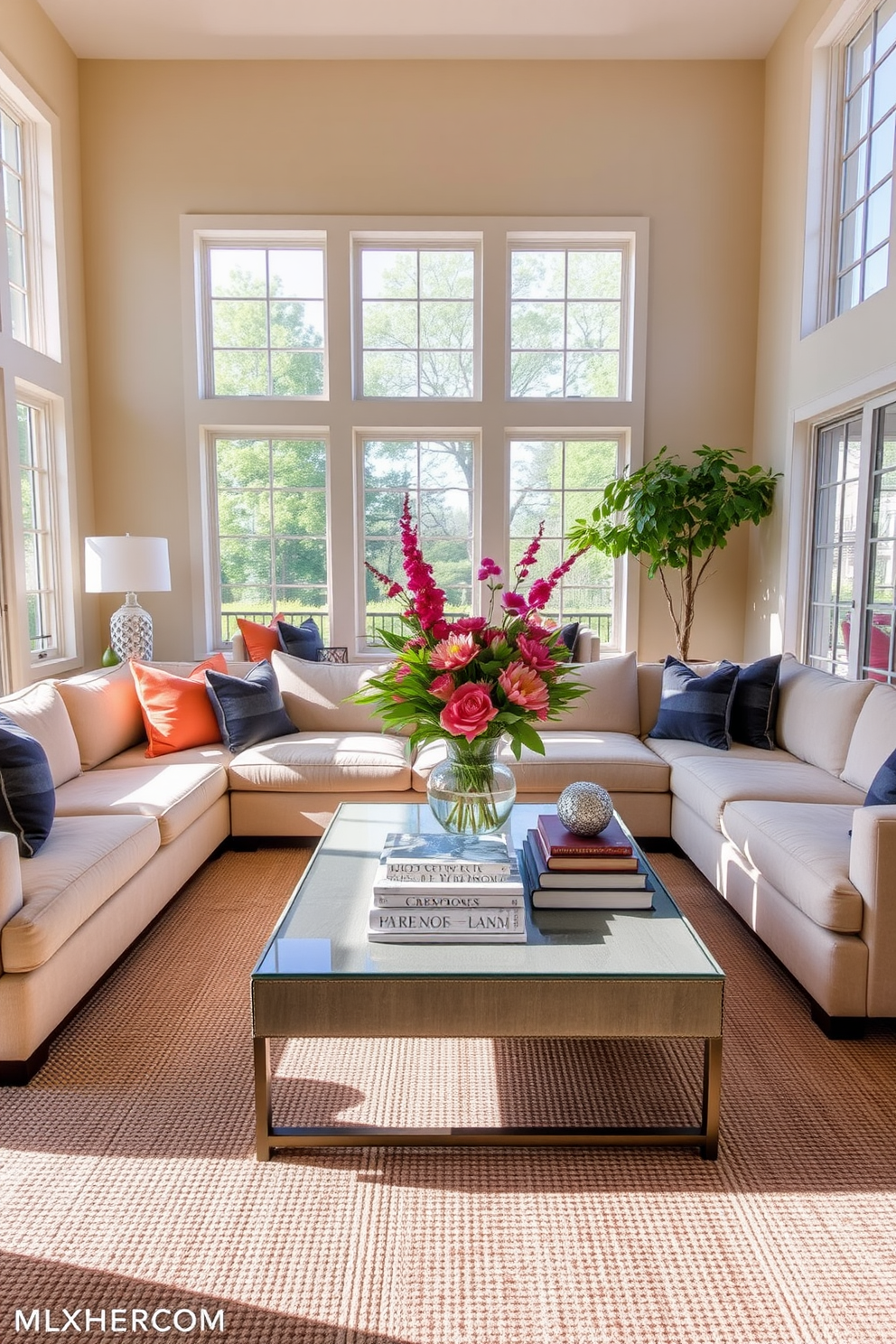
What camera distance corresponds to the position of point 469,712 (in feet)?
5.86

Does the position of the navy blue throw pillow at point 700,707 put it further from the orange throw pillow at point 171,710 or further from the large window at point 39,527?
the large window at point 39,527

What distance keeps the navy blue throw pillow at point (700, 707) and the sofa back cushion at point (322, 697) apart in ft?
4.40

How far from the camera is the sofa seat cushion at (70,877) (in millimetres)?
1880

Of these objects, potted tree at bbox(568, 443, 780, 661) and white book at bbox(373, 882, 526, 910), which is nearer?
white book at bbox(373, 882, 526, 910)

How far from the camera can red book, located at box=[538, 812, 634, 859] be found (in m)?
1.91

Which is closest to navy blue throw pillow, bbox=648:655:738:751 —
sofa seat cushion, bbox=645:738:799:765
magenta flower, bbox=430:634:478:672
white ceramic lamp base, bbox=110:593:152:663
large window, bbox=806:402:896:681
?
sofa seat cushion, bbox=645:738:799:765

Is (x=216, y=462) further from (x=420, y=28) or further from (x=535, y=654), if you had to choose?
(x=535, y=654)

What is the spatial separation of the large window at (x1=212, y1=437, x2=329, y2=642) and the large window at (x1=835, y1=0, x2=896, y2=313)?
312cm

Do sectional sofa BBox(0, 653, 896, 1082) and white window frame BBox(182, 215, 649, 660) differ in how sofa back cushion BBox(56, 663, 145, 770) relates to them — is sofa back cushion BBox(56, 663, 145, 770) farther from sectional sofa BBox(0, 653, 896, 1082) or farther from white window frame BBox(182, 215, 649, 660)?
white window frame BBox(182, 215, 649, 660)

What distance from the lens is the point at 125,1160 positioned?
1679mm

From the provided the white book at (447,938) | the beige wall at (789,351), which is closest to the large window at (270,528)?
the beige wall at (789,351)

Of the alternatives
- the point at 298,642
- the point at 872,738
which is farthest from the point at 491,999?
the point at 298,642

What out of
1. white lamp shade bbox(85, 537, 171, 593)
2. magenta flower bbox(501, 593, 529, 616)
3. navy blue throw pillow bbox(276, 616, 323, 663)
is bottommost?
navy blue throw pillow bbox(276, 616, 323, 663)

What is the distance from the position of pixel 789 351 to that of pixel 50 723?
425 centimetres
